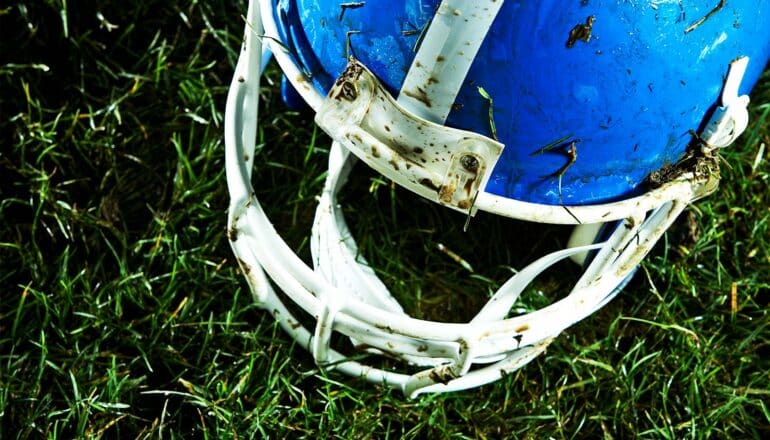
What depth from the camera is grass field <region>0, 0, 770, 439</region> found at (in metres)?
1.66

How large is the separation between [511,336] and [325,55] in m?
0.56

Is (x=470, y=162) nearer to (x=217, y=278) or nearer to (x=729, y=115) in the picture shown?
(x=729, y=115)

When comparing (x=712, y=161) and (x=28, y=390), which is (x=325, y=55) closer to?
(x=712, y=161)

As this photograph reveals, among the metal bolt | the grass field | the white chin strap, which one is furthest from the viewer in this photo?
the grass field

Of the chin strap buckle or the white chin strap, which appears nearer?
the chin strap buckle

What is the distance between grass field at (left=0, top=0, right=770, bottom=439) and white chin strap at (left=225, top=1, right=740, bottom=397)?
0.12 metres

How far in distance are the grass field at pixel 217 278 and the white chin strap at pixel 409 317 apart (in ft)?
0.38

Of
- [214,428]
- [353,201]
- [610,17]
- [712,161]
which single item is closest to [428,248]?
[353,201]

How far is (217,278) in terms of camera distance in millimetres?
1806

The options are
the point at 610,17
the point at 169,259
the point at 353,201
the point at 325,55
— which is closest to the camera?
the point at 610,17

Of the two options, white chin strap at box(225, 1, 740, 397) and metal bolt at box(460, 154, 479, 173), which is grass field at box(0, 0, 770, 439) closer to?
white chin strap at box(225, 1, 740, 397)

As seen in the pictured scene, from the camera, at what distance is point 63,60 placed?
203cm

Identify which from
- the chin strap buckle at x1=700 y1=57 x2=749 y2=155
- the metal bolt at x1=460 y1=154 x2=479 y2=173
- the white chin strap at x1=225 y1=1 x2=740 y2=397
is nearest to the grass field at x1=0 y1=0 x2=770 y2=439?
the white chin strap at x1=225 y1=1 x2=740 y2=397

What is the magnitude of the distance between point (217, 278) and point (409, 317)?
18.5 inches
